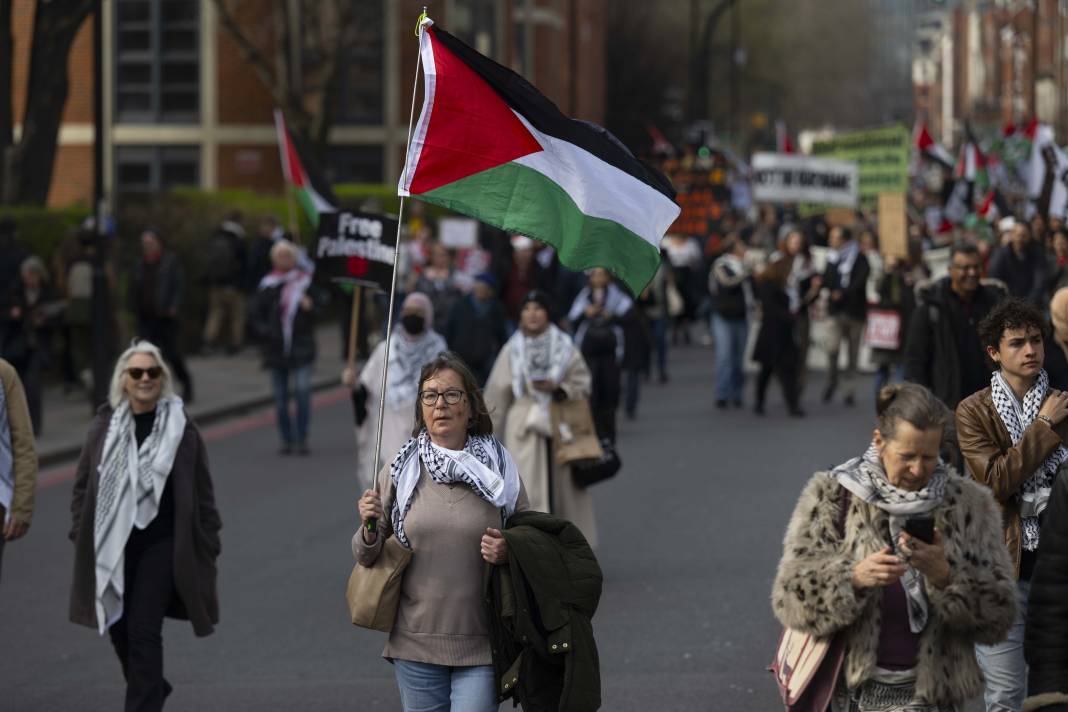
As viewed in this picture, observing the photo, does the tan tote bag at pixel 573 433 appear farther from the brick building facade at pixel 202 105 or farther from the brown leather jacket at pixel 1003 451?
the brick building facade at pixel 202 105

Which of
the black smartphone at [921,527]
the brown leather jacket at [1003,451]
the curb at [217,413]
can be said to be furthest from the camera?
the curb at [217,413]

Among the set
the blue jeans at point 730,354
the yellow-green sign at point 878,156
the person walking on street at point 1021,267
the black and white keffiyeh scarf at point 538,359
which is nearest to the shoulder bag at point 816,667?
the black and white keffiyeh scarf at point 538,359

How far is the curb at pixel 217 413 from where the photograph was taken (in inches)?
615

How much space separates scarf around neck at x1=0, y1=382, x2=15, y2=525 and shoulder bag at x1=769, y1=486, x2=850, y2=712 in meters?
3.87

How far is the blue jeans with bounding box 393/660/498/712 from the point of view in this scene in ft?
17.1

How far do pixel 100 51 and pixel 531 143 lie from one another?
12548 millimetres

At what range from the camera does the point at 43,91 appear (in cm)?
2352

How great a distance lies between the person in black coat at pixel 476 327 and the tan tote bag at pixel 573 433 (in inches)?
181

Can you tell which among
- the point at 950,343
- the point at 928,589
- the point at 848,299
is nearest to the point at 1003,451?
the point at 928,589

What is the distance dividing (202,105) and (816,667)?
4310cm

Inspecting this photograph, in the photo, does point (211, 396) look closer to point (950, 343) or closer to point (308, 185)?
point (308, 185)

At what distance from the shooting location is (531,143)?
20.0 feet

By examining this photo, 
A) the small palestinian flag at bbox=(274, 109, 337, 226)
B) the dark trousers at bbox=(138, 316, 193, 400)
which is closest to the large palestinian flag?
the small palestinian flag at bbox=(274, 109, 337, 226)

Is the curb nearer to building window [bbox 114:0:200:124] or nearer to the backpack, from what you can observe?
the backpack
